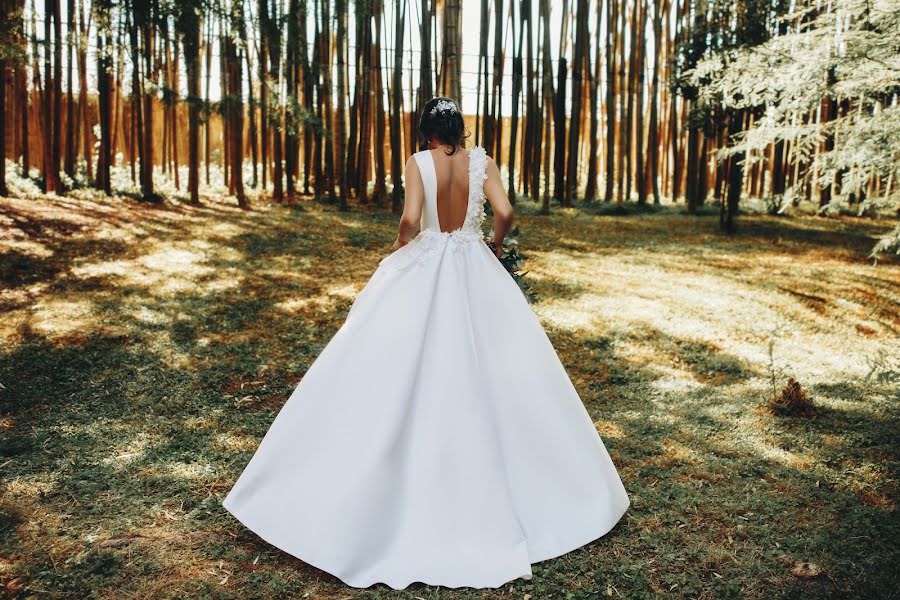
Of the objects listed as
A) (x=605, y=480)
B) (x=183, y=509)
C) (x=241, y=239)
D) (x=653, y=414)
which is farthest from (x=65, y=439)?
(x=241, y=239)

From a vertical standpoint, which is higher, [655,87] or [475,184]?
[655,87]

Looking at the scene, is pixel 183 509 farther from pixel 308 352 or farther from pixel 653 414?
pixel 653 414

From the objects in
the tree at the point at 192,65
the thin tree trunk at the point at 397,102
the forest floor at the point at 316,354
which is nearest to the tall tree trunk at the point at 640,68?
the forest floor at the point at 316,354

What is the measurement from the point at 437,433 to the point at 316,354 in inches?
87.7

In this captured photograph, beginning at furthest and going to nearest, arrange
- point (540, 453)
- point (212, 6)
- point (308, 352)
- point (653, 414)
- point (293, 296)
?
point (212, 6), point (293, 296), point (308, 352), point (653, 414), point (540, 453)

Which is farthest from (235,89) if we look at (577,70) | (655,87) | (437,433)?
(437,433)

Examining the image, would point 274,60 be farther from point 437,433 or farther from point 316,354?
point 437,433

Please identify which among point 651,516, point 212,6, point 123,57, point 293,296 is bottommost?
point 651,516

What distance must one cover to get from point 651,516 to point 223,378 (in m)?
2.48

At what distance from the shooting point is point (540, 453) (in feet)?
7.91

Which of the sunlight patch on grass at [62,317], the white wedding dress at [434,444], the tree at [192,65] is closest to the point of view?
the white wedding dress at [434,444]

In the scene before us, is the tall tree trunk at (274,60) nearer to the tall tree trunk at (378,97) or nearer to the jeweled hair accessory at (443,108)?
the tall tree trunk at (378,97)

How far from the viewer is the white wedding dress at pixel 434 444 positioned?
7.25ft

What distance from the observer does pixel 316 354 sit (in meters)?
4.38
